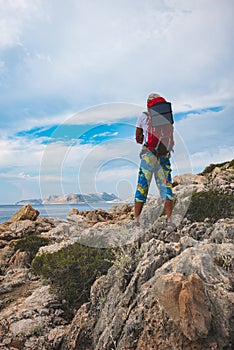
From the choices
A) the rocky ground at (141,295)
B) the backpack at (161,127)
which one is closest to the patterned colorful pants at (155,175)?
the backpack at (161,127)

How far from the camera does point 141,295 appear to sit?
5.14 metres

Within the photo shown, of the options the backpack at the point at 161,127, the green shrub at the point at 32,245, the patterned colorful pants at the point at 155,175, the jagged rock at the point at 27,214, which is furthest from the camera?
the jagged rock at the point at 27,214

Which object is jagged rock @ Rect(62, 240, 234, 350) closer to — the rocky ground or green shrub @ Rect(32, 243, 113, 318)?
the rocky ground

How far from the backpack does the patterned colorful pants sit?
0.94 feet

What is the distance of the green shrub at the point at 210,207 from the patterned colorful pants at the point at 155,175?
5.26ft

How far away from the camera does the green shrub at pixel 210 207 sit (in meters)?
9.26

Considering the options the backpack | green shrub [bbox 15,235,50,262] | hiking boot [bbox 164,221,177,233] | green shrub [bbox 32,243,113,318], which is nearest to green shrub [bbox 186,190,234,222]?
hiking boot [bbox 164,221,177,233]

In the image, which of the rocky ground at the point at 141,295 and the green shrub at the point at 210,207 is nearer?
the rocky ground at the point at 141,295

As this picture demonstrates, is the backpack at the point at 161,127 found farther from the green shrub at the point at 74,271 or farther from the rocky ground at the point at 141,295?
the green shrub at the point at 74,271

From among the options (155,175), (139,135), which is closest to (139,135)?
(139,135)

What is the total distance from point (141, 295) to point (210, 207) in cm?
517

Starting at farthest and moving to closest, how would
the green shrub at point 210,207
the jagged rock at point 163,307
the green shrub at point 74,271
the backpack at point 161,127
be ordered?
1. the green shrub at point 210,207
2. the backpack at point 161,127
3. the green shrub at point 74,271
4. the jagged rock at point 163,307

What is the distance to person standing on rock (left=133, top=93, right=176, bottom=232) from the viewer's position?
7680 millimetres

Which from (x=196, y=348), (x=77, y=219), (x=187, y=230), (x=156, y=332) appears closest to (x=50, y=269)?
(x=187, y=230)
